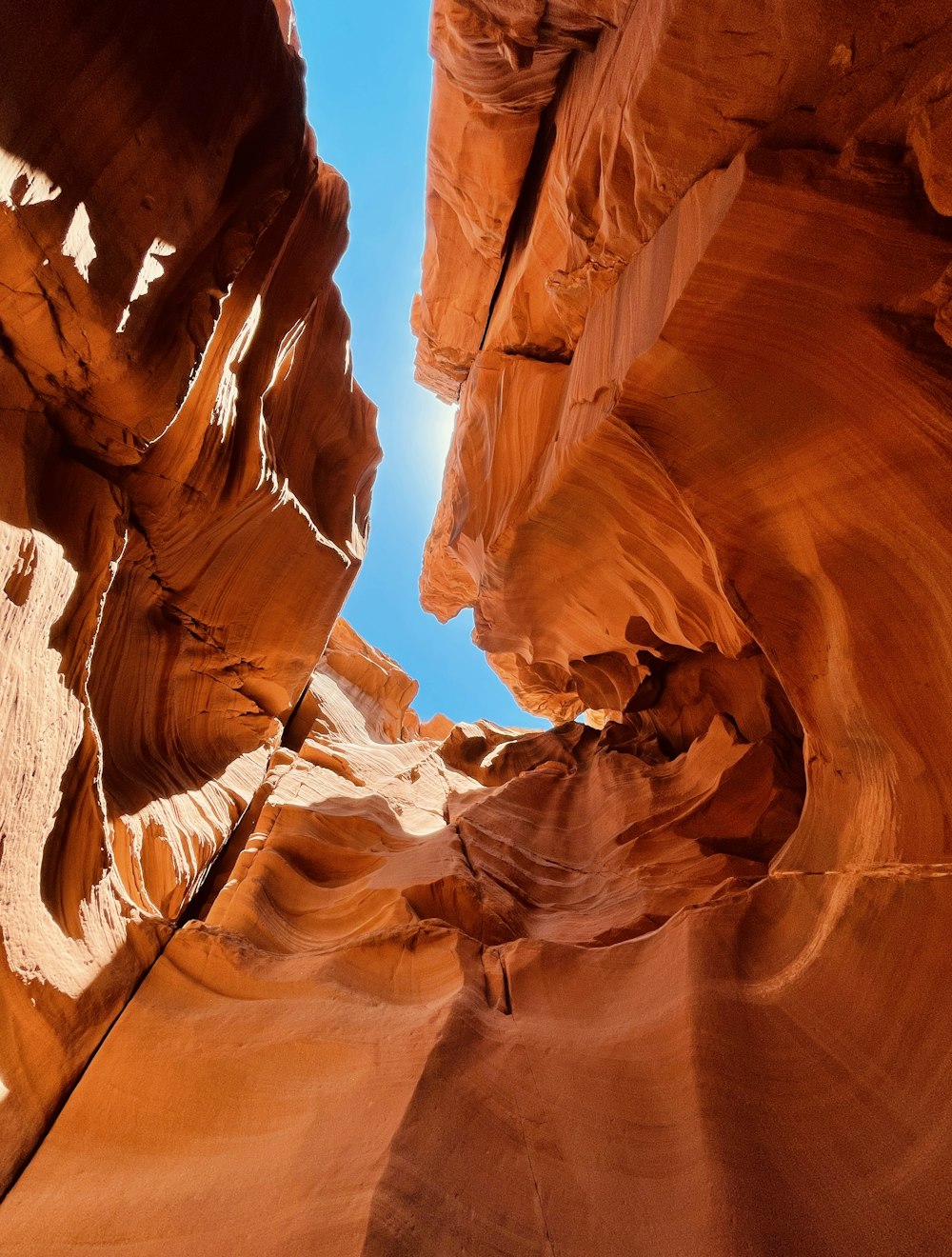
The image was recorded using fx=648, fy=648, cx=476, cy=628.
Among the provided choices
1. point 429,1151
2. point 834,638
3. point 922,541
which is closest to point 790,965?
point 834,638

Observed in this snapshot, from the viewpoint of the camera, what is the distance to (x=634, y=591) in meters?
6.07

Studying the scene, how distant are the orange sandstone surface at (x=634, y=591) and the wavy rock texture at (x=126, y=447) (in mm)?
28

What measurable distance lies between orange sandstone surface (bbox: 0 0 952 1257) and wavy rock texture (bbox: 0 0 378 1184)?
3 centimetres

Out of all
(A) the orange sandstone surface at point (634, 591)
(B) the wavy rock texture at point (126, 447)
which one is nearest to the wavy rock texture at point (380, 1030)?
(A) the orange sandstone surface at point (634, 591)

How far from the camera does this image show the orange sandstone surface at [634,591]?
7.86ft

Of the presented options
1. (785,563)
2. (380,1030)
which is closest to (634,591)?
(785,563)

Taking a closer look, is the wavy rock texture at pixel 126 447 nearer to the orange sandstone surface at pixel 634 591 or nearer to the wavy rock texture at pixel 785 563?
the orange sandstone surface at pixel 634 591

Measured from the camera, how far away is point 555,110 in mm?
5574

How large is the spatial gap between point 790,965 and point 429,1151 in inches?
74.2

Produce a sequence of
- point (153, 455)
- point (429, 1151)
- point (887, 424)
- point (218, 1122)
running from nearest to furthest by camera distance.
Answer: point (429, 1151)
point (218, 1122)
point (887, 424)
point (153, 455)

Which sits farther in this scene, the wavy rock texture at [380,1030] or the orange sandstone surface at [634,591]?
the orange sandstone surface at [634,591]

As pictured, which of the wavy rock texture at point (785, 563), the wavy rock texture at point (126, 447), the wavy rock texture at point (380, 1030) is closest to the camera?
the wavy rock texture at point (380, 1030)

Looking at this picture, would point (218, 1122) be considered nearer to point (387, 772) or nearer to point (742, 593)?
point (742, 593)

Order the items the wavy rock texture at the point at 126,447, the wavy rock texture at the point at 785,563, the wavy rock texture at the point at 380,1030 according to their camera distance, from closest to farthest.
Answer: the wavy rock texture at the point at 380,1030 < the wavy rock texture at the point at 785,563 < the wavy rock texture at the point at 126,447
